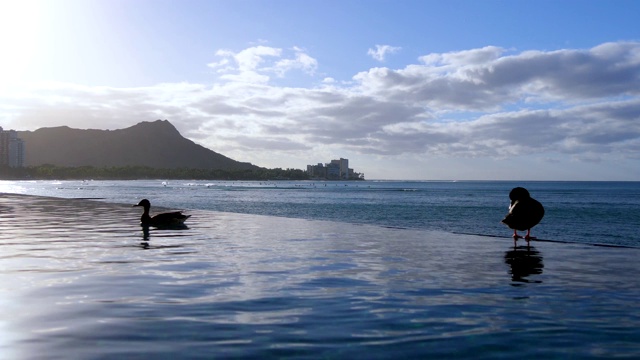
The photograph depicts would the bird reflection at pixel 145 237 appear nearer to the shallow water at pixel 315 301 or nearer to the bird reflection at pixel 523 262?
the shallow water at pixel 315 301

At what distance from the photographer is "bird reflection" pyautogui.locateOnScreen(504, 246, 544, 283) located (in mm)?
11847

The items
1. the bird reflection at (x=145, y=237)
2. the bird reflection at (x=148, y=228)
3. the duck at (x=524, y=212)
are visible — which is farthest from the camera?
the bird reflection at (x=148, y=228)

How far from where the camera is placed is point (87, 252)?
50.7ft

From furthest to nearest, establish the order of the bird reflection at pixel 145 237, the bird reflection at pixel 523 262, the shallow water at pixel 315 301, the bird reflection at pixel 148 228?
1. the bird reflection at pixel 148 228
2. the bird reflection at pixel 145 237
3. the bird reflection at pixel 523 262
4. the shallow water at pixel 315 301

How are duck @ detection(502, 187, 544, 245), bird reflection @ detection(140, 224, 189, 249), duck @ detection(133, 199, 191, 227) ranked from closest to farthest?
1. duck @ detection(502, 187, 544, 245)
2. bird reflection @ detection(140, 224, 189, 249)
3. duck @ detection(133, 199, 191, 227)

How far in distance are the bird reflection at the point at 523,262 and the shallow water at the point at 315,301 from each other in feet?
0.09

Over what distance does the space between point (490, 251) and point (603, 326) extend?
8.90 meters

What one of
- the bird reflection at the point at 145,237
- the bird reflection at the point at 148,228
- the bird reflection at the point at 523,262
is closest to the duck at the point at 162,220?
the bird reflection at the point at 148,228

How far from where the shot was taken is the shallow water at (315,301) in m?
6.50

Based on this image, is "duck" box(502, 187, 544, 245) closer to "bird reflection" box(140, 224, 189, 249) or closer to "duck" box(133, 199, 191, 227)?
"bird reflection" box(140, 224, 189, 249)

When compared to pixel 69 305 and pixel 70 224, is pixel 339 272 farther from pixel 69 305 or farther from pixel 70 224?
pixel 70 224

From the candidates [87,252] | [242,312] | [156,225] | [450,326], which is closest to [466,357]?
[450,326]

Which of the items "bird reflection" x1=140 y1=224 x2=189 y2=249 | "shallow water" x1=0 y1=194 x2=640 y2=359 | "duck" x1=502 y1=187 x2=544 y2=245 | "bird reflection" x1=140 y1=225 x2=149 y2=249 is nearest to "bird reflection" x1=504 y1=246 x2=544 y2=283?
"shallow water" x1=0 y1=194 x2=640 y2=359

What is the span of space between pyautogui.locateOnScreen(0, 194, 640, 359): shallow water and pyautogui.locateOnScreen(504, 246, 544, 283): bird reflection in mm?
29
